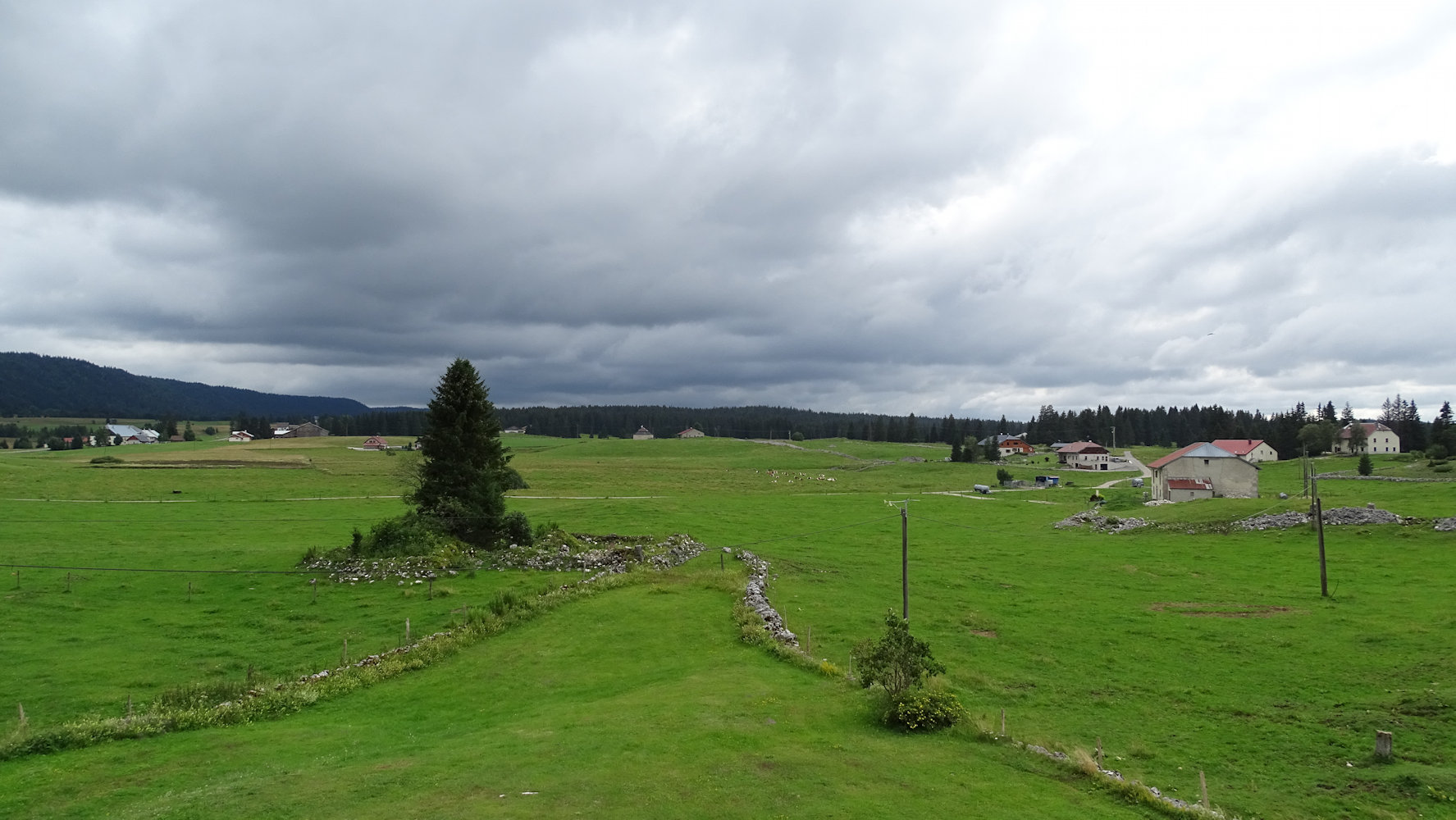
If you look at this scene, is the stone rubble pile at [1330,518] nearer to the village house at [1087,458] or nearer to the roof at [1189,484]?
the roof at [1189,484]

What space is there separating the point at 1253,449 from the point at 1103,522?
97907 mm

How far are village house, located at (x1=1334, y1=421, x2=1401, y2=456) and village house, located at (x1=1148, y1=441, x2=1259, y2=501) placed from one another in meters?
82.4

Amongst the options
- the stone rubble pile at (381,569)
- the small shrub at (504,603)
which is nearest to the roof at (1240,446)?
the small shrub at (504,603)

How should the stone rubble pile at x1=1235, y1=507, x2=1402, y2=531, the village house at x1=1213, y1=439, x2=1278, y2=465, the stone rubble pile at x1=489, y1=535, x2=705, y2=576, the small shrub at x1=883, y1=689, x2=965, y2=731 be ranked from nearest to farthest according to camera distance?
1. the small shrub at x1=883, y1=689, x2=965, y2=731
2. the stone rubble pile at x1=489, y1=535, x2=705, y2=576
3. the stone rubble pile at x1=1235, y1=507, x2=1402, y2=531
4. the village house at x1=1213, y1=439, x2=1278, y2=465

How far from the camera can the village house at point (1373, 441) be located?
144 m

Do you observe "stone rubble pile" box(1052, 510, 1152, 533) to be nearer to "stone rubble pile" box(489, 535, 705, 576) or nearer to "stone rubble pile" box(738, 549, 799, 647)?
"stone rubble pile" box(738, 549, 799, 647)

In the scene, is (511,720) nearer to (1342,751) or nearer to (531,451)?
(1342,751)

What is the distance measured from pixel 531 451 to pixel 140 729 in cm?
17383

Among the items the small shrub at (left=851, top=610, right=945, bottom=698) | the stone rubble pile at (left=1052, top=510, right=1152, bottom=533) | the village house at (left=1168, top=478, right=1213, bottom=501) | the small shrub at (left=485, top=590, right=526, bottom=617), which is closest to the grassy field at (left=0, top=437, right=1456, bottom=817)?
the small shrub at (left=851, top=610, right=945, bottom=698)

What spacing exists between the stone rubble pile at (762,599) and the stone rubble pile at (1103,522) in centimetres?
3623

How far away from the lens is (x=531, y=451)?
622 ft

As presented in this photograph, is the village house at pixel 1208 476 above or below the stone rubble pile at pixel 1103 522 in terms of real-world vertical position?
above

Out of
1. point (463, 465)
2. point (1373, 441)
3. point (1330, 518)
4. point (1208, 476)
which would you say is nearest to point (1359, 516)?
point (1330, 518)

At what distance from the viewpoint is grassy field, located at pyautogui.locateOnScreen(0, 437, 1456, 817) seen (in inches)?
620
